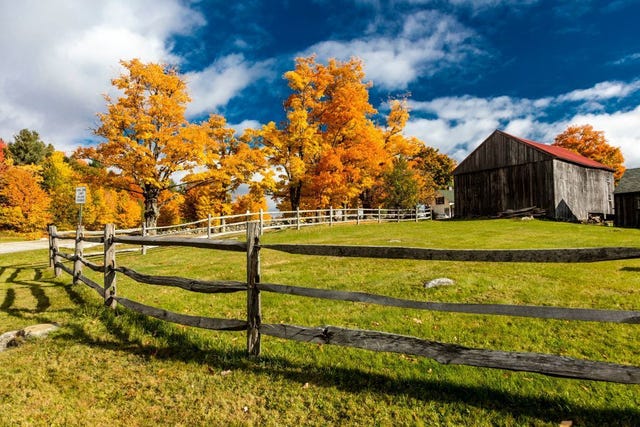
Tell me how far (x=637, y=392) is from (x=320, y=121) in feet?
97.9

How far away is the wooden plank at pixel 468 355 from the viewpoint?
2.96 meters

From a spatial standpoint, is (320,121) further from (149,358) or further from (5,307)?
(149,358)

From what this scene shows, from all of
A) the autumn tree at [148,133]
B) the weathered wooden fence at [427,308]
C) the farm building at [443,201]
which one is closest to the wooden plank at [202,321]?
the weathered wooden fence at [427,308]

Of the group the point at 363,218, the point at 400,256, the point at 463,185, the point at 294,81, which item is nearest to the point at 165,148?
the point at 294,81

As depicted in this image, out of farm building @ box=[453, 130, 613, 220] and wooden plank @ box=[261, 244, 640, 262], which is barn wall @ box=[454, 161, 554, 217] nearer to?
farm building @ box=[453, 130, 613, 220]

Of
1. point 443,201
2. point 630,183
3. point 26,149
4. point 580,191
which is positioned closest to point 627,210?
point 630,183

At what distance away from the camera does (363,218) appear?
32469mm

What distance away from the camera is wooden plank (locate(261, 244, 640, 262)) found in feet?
10.1

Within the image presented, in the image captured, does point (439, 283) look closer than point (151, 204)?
Yes

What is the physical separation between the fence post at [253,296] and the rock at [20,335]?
3.74m

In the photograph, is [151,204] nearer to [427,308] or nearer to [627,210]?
[427,308]

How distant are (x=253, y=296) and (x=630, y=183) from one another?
108ft

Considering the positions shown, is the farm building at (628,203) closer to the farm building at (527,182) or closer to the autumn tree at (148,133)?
the farm building at (527,182)

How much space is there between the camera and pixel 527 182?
1161 inches
